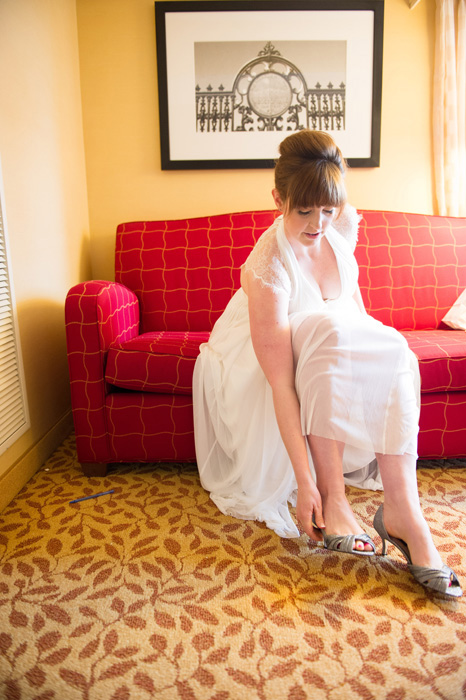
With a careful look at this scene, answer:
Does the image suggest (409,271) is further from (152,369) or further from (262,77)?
(152,369)

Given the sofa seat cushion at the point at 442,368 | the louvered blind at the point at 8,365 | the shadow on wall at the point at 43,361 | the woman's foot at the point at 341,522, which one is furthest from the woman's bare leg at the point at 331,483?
the shadow on wall at the point at 43,361

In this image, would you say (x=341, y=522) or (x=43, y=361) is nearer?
(x=341, y=522)

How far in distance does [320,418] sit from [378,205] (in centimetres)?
176

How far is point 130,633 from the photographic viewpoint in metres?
1.00

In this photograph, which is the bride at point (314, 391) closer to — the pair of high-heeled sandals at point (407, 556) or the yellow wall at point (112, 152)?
the pair of high-heeled sandals at point (407, 556)

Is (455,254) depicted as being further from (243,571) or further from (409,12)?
(243,571)


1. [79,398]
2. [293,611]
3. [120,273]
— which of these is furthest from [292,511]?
[120,273]

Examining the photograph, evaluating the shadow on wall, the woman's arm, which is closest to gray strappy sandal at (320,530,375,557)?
the woman's arm

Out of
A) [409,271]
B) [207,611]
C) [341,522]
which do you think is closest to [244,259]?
[409,271]

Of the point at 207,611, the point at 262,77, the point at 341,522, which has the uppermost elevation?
the point at 262,77

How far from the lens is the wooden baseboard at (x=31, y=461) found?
1557 millimetres

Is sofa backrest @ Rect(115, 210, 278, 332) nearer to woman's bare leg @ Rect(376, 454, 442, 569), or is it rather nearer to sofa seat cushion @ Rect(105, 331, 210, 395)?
sofa seat cushion @ Rect(105, 331, 210, 395)

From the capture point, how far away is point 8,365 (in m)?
1.62

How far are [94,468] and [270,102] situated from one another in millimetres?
1962
